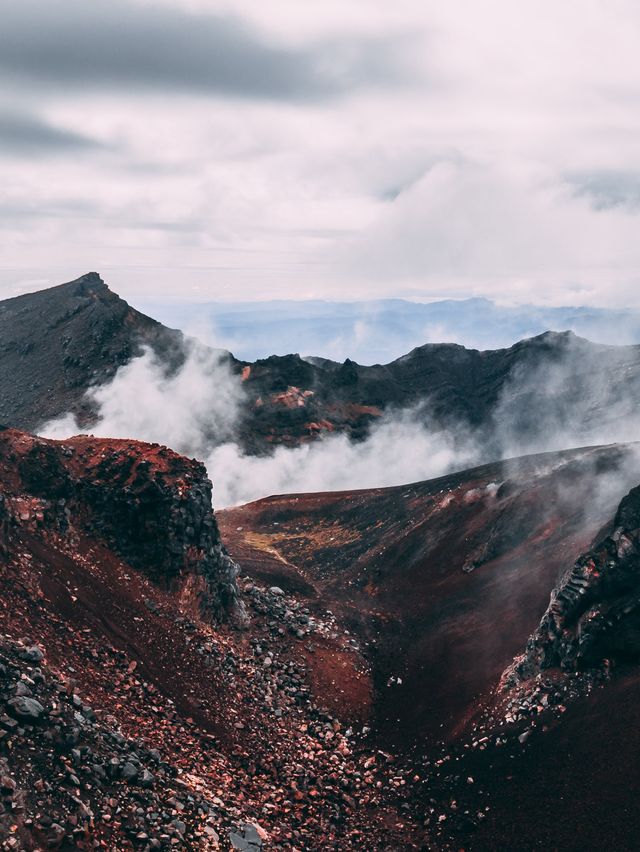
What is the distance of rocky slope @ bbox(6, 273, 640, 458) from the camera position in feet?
527

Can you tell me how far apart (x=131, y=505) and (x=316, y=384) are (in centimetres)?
12272

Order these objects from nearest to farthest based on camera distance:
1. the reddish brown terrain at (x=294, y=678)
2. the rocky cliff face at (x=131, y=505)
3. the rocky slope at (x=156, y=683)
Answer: the rocky slope at (x=156, y=683)
the reddish brown terrain at (x=294, y=678)
the rocky cliff face at (x=131, y=505)

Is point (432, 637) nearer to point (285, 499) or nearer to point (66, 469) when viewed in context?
point (66, 469)

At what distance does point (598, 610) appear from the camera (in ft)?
164

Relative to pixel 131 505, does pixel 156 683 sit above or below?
below

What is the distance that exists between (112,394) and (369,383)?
6611cm

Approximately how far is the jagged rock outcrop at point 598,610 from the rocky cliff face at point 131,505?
26226mm

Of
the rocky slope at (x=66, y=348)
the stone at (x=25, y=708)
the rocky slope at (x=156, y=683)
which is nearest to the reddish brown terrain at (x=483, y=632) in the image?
the rocky slope at (x=156, y=683)

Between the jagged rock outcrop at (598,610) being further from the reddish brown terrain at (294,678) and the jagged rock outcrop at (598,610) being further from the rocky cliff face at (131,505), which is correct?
the rocky cliff face at (131,505)

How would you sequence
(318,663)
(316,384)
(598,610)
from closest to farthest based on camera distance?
1. (598,610)
2. (318,663)
3. (316,384)

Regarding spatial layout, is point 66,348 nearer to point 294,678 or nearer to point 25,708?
point 294,678

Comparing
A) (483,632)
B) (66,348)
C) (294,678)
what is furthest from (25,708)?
(66,348)

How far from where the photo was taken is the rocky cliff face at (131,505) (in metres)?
54.2

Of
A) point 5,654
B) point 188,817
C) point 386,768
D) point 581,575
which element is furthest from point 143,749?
point 581,575
